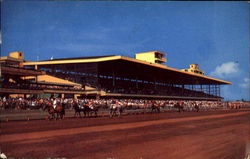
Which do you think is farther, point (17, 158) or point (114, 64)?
point (114, 64)

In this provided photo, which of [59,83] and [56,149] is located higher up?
[59,83]

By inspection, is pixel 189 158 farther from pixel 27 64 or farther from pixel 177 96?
pixel 177 96

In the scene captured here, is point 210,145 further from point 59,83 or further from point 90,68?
point 59,83

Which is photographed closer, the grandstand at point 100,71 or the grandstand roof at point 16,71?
the grandstand roof at point 16,71

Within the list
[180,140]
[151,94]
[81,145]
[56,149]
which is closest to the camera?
[56,149]

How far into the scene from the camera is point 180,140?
955 cm

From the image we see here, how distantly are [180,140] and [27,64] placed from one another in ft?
147

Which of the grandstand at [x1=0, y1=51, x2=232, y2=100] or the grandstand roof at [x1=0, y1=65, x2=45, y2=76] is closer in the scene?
the grandstand roof at [x1=0, y1=65, x2=45, y2=76]

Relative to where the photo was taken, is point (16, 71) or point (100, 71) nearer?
point (16, 71)

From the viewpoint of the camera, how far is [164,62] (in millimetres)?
73062

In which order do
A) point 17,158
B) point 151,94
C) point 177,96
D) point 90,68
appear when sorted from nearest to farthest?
point 17,158 < point 90,68 < point 151,94 < point 177,96

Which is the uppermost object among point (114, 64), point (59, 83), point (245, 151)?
point (114, 64)

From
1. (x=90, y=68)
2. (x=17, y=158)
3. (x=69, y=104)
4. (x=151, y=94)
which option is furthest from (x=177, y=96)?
(x=17, y=158)

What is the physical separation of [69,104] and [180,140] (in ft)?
78.2
